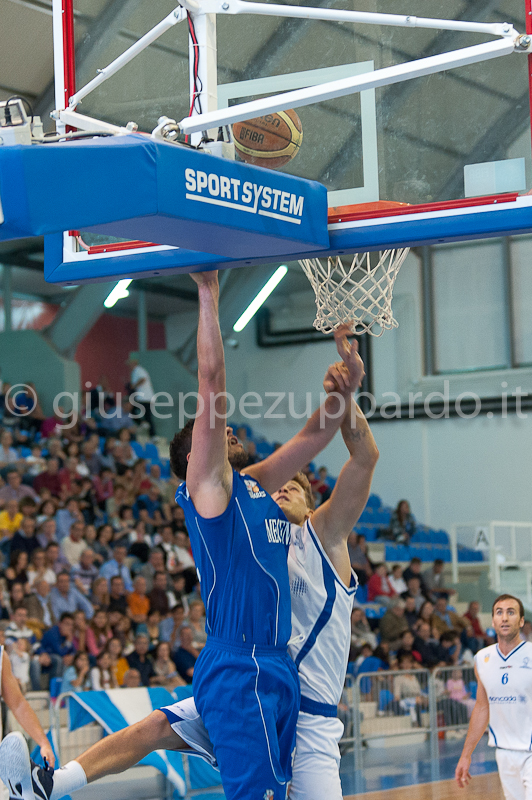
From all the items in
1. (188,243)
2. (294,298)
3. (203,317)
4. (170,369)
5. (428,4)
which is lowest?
(203,317)

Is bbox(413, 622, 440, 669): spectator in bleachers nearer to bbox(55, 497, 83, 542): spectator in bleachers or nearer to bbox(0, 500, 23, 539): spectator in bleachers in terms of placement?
bbox(55, 497, 83, 542): spectator in bleachers

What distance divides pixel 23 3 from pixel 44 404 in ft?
27.7

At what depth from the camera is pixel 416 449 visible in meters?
19.4

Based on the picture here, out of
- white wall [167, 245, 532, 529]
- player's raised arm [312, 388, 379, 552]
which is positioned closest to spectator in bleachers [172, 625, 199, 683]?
player's raised arm [312, 388, 379, 552]

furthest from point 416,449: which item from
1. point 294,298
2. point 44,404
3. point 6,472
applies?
point 6,472

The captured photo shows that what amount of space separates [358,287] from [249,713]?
2.11m

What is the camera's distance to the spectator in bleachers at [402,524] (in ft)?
60.8

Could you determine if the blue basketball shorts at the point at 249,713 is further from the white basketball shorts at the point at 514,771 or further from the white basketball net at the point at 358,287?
the white basketball shorts at the point at 514,771

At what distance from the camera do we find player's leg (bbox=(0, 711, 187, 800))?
4.19 meters

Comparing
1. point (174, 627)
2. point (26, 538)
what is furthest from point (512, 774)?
point (26, 538)

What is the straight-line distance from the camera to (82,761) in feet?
14.6

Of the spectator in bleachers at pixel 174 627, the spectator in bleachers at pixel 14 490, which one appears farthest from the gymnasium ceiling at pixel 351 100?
the spectator in bleachers at pixel 14 490

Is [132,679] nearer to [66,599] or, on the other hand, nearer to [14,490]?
[66,599]

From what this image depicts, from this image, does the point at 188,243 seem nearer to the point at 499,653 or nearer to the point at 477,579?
the point at 499,653
